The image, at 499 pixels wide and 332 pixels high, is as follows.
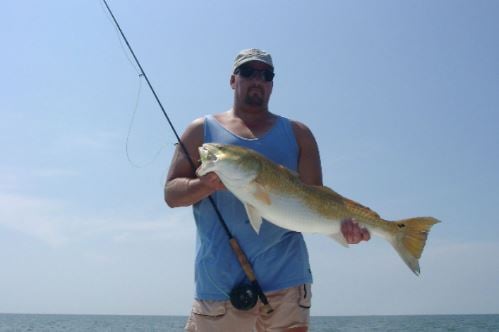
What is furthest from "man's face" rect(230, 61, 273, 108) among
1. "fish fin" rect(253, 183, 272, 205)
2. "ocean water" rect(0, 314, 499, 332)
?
"ocean water" rect(0, 314, 499, 332)

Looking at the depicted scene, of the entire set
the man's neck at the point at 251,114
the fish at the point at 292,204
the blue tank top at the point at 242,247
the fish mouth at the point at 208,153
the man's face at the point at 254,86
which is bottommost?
the blue tank top at the point at 242,247

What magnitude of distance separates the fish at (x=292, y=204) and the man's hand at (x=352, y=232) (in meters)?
0.03

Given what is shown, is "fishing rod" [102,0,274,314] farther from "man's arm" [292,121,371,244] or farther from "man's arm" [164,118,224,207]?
"man's arm" [292,121,371,244]

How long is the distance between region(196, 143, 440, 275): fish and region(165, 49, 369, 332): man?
0.34ft

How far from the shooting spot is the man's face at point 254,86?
4.94m

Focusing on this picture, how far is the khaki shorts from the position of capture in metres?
4.37

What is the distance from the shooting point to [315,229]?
4414mm

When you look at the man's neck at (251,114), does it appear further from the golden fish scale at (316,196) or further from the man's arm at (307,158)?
the golden fish scale at (316,196)

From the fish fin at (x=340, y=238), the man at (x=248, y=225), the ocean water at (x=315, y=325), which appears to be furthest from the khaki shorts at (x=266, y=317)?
the ocean water at (x=315, y=325)

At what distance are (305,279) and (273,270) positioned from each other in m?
0.26

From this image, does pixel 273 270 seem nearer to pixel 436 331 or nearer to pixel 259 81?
pixel 259 81

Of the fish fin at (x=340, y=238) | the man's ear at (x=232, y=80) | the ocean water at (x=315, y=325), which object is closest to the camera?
the fish fin at (x=340, y=238)

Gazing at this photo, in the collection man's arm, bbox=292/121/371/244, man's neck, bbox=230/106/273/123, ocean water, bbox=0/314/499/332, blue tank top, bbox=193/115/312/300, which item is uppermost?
man's neck, bbox=230/106/273/123

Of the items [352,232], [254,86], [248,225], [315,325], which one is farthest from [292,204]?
[315,325]
